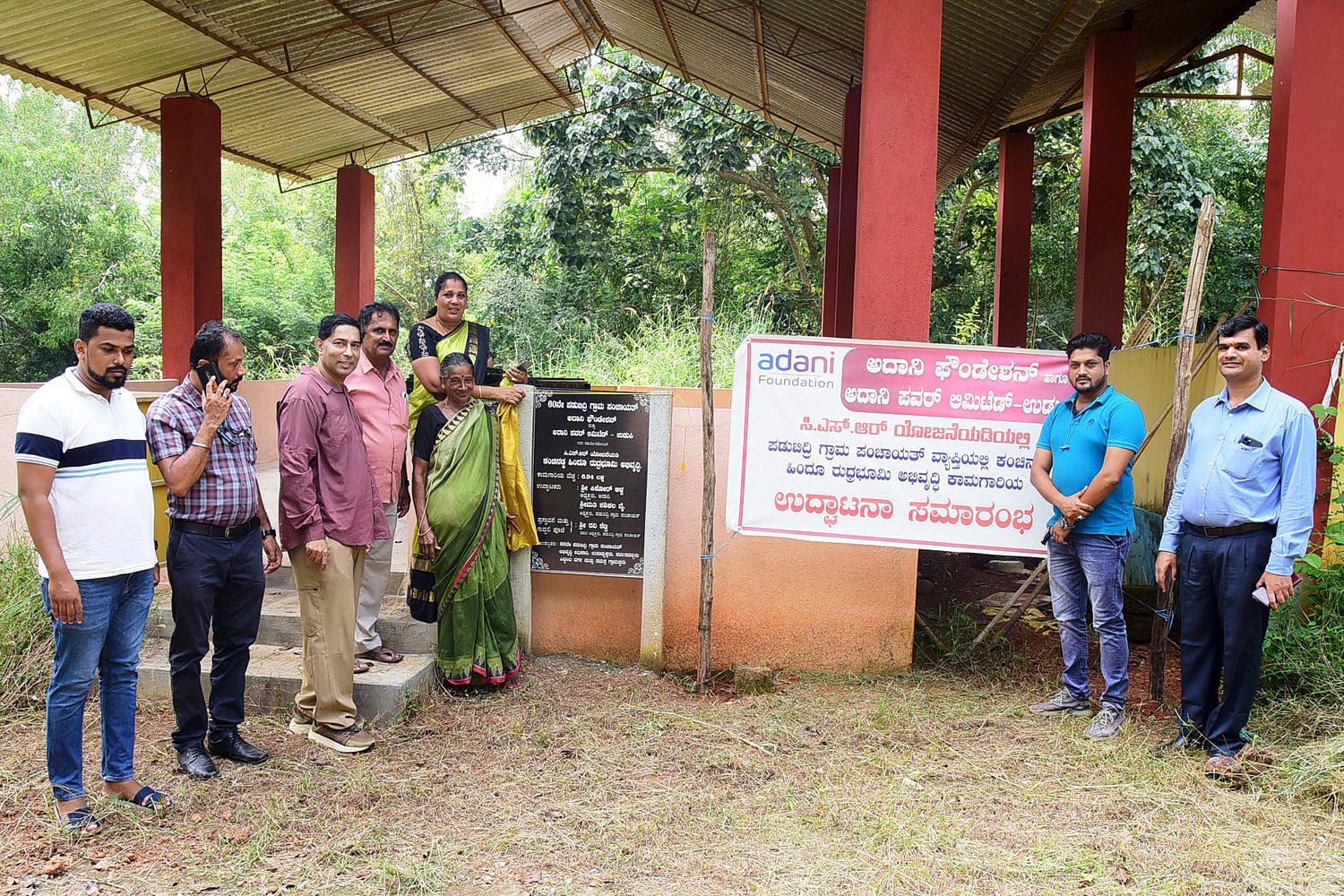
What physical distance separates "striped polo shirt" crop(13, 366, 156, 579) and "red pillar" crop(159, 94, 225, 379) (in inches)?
271

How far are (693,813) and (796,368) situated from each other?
2234 mm

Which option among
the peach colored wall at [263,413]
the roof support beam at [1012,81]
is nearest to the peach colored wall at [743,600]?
the roof support beam at [1012,81]

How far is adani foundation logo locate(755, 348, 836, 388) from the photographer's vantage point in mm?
4543

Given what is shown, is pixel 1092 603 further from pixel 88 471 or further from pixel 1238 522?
pixel 88 471

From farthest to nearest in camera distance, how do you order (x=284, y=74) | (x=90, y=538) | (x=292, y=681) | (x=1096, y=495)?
(x=284, y=74)
(x=292, y=681)
(x=1096, y=495)
(x=90, y=538)

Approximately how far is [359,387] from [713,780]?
2.45 meters

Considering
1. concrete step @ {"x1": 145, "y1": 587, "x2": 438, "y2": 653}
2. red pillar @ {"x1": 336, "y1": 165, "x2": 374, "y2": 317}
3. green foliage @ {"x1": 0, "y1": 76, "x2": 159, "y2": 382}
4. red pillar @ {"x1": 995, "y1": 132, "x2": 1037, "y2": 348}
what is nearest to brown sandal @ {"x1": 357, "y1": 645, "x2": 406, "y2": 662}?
concrete step @ {"x1": 145, "y1": 587, "x2": 438, "y2": 653}

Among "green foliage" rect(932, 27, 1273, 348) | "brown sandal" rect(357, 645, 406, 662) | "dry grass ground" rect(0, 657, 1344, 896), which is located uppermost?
"green foliage" rect(932, 27, 1273, 348)

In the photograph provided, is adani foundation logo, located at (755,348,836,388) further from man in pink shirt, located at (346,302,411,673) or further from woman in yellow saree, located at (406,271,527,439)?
man in pink shirt, located at (346,302,411,673)

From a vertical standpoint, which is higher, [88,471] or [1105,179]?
[1105,179]

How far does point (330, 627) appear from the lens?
384 cm

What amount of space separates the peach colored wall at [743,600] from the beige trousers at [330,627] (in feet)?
4.34

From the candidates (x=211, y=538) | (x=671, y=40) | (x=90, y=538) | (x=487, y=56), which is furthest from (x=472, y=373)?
(x=487, y=56)

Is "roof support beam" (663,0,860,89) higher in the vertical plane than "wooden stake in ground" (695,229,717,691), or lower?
higher
